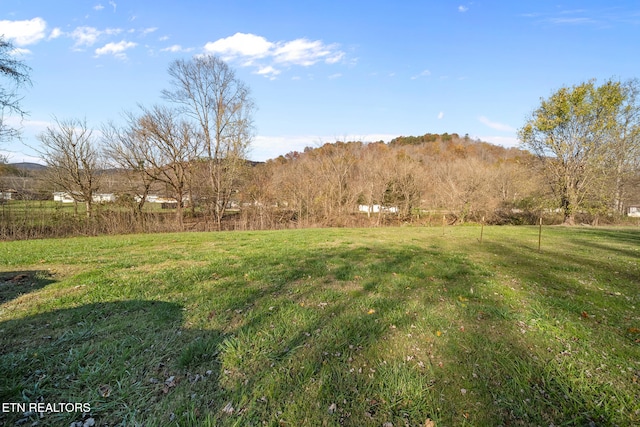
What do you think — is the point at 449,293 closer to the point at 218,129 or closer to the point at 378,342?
the point at 378,342

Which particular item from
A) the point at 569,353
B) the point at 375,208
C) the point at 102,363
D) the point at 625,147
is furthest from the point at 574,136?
the point at 102,363

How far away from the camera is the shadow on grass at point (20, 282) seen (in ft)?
14.2

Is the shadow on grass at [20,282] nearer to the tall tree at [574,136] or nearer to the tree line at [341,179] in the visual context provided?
the tree line at [341,179]

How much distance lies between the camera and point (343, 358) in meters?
2.75

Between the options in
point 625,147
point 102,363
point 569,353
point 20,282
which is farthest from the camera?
point 625,147

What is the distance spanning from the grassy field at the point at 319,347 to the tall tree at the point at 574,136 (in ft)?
62.4

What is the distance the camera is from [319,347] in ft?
9.59

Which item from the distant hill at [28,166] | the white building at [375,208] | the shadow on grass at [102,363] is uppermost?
the distant hill at [28,166]

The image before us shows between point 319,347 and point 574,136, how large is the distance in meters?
25.7

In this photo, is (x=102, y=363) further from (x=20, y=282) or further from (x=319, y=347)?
(x=20, y=282)

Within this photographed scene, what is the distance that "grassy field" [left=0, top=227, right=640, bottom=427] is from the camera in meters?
2.15

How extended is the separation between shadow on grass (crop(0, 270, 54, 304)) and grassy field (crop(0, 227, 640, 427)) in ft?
0.12

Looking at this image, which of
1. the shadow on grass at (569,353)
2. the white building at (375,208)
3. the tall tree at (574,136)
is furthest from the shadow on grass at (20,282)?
the tall tree at (574,136)

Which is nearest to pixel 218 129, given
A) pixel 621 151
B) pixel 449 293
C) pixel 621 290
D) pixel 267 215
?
pixel 267 215
